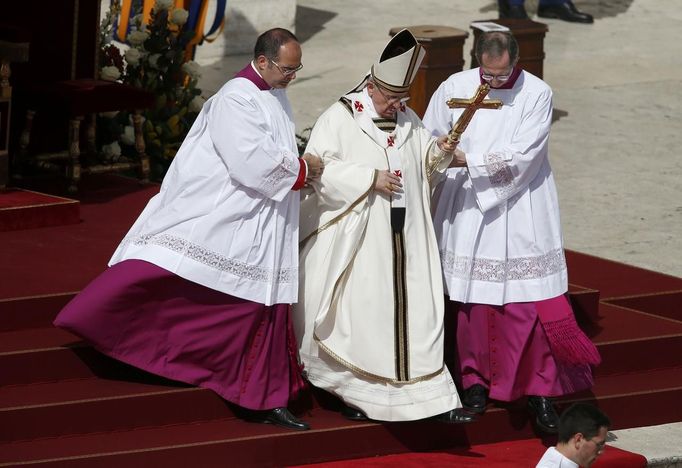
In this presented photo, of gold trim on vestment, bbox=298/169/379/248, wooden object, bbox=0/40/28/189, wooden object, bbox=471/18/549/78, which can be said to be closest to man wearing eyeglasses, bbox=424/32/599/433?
gold trim on vestment, bbox=298/169/379/248

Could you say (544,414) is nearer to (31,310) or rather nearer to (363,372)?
(363,372)

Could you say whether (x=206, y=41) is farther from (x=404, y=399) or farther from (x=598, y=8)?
(x=404, y=399)

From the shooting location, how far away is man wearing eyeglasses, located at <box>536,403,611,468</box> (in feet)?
20.6

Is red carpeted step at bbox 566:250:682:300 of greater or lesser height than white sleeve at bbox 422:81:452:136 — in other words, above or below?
below

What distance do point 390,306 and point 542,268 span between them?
0.78 meters

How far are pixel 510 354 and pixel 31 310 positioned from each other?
2.22 m

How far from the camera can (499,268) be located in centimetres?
827

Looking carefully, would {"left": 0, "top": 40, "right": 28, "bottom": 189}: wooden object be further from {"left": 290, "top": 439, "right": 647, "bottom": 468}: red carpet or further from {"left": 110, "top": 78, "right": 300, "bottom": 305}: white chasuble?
{"left": 290, "top": 439, "right": 647, "bottom": 468}: red carpet

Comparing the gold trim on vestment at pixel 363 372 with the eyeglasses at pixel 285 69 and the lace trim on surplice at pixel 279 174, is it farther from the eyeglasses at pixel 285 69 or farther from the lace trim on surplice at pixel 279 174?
the eyeglasses at pixel 285 69

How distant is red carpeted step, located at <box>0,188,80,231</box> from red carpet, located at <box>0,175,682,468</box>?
309mm

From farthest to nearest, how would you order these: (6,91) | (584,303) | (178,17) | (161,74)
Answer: (161,74)
(178,17)
(6,91)
(584,303)

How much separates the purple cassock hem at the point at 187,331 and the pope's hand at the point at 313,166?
1.93 ft

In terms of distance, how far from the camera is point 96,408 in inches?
308

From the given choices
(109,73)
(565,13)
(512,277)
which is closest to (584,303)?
(512,277)
